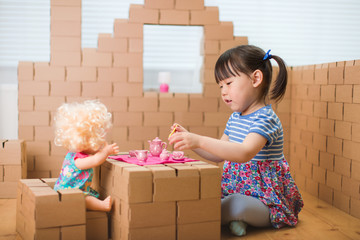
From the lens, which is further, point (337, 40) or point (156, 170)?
point (337, 40)

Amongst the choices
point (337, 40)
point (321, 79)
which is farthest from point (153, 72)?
point (337, 40)

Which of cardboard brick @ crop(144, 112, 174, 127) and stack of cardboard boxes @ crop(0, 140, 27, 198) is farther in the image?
cardboard brick @ crop(144, 112, 174, 127)

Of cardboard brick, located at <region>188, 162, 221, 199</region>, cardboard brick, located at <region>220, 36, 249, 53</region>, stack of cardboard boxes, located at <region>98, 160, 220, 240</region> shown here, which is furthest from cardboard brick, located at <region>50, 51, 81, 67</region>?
cardboard brick, located at <region>188, 162, 221, 199</region>

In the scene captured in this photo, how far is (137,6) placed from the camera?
9.18ft

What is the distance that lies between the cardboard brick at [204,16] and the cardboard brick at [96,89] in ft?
2.33

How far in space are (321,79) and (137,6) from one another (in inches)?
49.3

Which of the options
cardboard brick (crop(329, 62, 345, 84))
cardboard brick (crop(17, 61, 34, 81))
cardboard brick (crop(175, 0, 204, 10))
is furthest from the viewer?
cardboard brick (crop(175, 0, 204, 10))

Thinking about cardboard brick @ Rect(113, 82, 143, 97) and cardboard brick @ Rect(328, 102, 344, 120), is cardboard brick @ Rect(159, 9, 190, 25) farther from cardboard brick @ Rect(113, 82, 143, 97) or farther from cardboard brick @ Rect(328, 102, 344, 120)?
cardboard brick @ Rect(328, 102, 344, 120)

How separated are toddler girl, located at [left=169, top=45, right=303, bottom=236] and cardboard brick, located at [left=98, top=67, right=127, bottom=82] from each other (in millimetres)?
905

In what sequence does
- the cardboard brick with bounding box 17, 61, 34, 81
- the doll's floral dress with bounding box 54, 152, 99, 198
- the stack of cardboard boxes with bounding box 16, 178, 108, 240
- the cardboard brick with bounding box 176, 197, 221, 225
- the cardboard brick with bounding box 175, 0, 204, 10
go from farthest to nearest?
the cardboard brick with bounding box 175, 0, 204, 10
the cardboard brick with bounding box 17, 61, 34, 81
the doll's floral dress with bounding box 54, 152, 99, 198
the cardboard brick with bounding box 176, 197, 221, 225
the stack of cardboard boxes with bounding box 16, 178, 108, 240

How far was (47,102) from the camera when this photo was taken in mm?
2764

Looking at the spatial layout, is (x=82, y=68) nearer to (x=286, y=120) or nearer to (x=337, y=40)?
(x=286, y=120)

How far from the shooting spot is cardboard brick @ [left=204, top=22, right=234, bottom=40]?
113 inches

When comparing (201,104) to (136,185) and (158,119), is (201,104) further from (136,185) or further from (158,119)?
(136,185)
